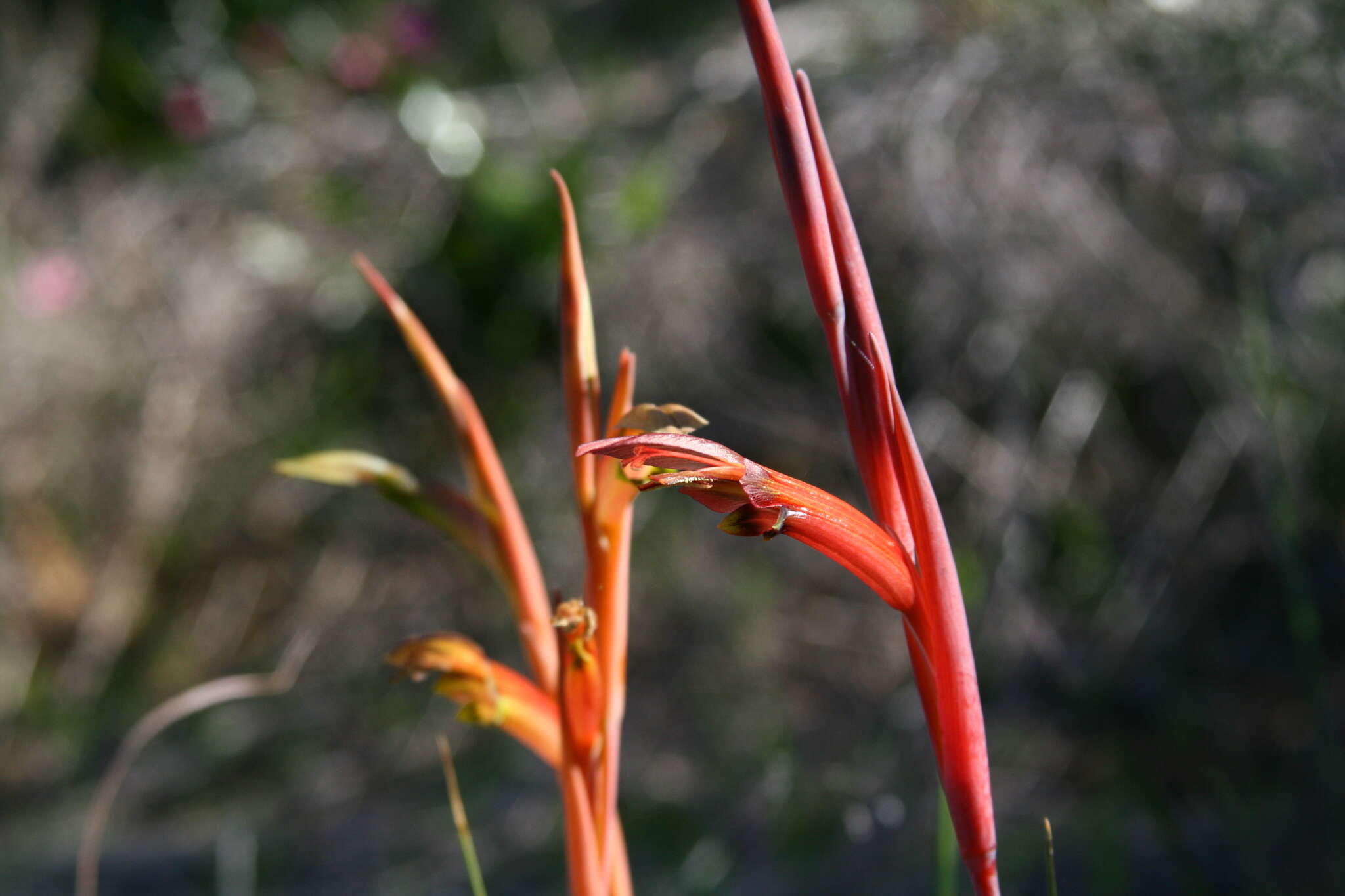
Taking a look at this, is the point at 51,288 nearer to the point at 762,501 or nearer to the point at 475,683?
the point at 475,683

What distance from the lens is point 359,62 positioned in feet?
9.86

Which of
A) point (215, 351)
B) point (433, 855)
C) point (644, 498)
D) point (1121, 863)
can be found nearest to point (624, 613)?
point (1121, 863)

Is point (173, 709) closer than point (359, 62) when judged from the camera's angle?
Yes

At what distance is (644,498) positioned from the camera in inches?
89.2

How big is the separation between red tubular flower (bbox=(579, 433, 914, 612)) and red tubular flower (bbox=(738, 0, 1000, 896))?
0.06 feet

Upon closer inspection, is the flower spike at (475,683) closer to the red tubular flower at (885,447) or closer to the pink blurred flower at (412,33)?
the red tubular flower at (885,447)

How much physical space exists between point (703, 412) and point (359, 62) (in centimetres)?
174

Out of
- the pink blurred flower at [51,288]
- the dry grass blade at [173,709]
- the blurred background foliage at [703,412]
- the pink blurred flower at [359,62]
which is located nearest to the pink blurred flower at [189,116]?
the blurred background foliage at [703,412]

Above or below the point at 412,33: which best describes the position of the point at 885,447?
below

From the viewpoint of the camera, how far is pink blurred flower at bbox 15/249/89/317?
2.62 metres

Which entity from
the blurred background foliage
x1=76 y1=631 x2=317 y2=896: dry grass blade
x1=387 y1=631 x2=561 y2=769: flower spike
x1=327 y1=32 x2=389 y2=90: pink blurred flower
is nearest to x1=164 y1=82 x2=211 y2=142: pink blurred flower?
the blurred background foliage

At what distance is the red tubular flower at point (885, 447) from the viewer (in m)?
0.39

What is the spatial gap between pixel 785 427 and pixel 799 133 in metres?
1.68

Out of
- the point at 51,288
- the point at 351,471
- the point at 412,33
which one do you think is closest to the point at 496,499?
the point at 351,471
